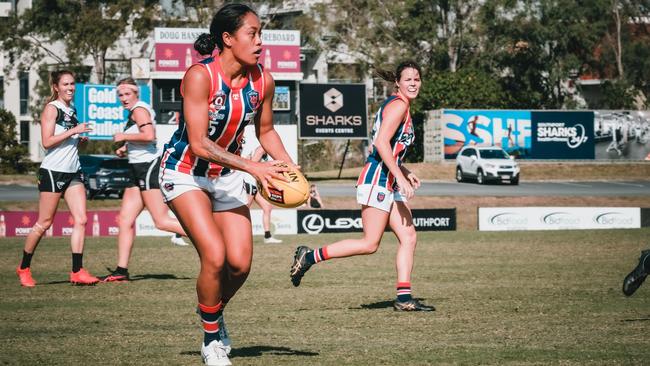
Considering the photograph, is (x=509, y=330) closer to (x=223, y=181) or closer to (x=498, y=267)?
(x=223, y=181)

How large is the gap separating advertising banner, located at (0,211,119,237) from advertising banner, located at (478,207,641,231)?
9.58 meters

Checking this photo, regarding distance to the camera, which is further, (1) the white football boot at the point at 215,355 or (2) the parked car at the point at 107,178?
(2) the parked car at the point at 107,178

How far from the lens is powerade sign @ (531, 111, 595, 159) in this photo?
184 feet

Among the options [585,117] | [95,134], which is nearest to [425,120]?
[585,117]

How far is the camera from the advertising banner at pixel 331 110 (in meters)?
48.9

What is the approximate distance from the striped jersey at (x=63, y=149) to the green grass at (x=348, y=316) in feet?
4.71

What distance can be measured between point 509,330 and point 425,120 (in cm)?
5212

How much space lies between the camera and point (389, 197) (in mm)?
9875

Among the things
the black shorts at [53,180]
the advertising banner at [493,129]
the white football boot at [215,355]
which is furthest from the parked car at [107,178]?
the white football boot at [215,355]

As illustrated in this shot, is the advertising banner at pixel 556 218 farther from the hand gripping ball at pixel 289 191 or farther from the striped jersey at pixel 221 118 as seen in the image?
the hand gripping ball at pixel 289 191

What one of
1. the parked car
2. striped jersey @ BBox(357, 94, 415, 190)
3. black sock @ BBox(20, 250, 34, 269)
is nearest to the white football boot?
striped jersey @ BBox(357, 94, 415, 190)

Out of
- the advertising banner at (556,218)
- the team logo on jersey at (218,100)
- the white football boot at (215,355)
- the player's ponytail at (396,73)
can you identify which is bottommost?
the advertising banner at (556,218)

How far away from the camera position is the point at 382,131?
384 inches

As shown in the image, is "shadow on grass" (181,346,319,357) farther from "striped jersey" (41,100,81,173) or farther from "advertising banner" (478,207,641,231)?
"advertising banner" (478,207,641,231)
